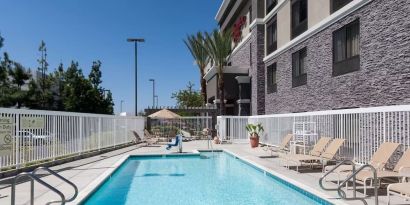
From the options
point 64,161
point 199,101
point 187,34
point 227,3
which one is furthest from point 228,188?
point 199,101

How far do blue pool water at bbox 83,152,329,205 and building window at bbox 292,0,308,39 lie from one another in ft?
33.6

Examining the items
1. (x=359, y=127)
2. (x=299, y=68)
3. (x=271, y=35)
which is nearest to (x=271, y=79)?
(x=271, y=35)

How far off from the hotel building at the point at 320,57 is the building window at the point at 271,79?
7cm

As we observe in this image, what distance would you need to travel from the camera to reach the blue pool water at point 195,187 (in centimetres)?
909

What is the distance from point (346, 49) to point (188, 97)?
48.2 metres

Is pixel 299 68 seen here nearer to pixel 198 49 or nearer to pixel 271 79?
pixel 271 79

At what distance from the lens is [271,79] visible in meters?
27.8

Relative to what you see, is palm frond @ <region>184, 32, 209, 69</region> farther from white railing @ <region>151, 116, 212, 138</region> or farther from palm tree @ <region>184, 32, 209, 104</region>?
white railing @ <region>151, 116, 212, 138</region>

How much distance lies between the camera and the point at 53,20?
30.4 metres

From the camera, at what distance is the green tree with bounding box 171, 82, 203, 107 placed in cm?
6172

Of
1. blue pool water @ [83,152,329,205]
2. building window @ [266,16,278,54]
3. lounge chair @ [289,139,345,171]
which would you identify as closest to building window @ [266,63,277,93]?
building window @ [266,16,278,54]

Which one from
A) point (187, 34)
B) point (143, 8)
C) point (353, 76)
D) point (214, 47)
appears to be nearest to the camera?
point (353, 76)

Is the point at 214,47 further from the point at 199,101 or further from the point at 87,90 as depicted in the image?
the point at 199,101

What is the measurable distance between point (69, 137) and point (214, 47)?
69.0 feet
